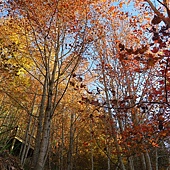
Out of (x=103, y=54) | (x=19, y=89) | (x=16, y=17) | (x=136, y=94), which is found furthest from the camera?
(x=19, y=89)

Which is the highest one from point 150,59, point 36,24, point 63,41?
point 36,24

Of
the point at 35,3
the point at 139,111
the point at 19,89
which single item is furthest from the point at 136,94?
the point at 19,89

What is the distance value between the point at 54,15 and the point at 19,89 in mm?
5093

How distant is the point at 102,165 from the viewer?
17.5 metres

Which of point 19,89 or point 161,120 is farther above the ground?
point 19,89

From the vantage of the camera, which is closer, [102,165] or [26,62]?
[26,62]

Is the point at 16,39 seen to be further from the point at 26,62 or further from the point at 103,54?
the point at 103,54

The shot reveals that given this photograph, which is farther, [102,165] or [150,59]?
[102,165]

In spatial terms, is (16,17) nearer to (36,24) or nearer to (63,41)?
(36,24)

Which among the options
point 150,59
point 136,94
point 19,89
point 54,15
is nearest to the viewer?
point 150,59

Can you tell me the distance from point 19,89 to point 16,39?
3.29m

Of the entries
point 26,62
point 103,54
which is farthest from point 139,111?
point 26,62

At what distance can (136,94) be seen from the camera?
6.05m

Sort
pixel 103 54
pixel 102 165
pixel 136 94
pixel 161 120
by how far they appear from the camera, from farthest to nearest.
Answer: pixel 102 165, pixel 103 54, pixel 136 94, pixel 161 120
